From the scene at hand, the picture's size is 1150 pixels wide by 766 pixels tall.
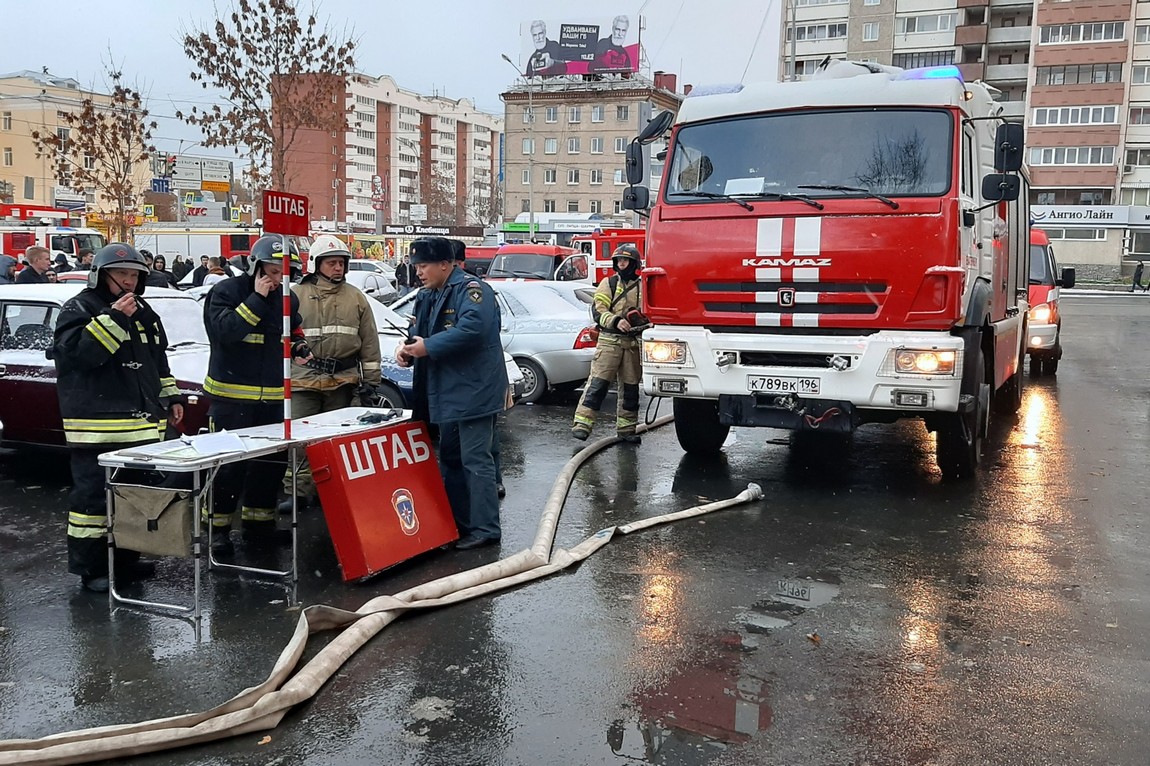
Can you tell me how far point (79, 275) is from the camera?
2028 centimetres

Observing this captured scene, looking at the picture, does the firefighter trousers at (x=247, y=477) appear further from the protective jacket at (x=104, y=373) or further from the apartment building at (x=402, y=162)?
the apartment building at (x=402, y=162)

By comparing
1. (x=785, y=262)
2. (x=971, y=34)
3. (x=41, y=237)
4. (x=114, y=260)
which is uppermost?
(x=971, y=34)

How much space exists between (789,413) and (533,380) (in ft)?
17.4

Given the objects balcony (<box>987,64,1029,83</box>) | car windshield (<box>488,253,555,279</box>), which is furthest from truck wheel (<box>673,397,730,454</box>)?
balcony (<box>987,64,1029,83</box>)

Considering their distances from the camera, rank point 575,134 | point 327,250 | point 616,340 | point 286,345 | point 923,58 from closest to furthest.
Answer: point 286,345 → point 327,250 → point 616,340 → point 923,58 → point 575,134

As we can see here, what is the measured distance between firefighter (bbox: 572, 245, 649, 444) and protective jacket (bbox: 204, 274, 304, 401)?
3.87 metres

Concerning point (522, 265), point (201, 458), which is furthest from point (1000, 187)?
point (522, 265)

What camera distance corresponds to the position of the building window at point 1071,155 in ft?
201

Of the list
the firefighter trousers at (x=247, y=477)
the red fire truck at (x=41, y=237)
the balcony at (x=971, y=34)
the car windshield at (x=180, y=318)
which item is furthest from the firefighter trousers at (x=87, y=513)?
the balcony at (x=971, y=34)

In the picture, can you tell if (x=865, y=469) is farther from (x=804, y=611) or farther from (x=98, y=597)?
(x=98, y=597)

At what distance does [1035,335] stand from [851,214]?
10255 millimetres

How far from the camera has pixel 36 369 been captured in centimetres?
765

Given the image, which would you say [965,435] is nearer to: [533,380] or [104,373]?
[533,380]

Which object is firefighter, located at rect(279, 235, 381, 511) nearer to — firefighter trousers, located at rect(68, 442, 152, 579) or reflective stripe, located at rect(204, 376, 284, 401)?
reflective stripe, located at rect(204, 376, 284, 401)
